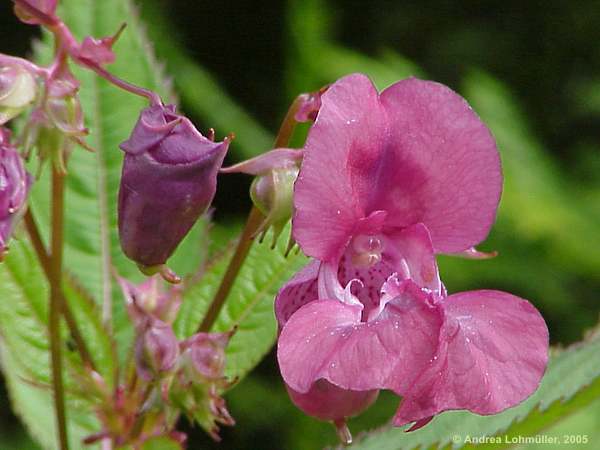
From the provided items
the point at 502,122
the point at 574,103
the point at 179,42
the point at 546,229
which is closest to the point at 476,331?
the point at 546,229

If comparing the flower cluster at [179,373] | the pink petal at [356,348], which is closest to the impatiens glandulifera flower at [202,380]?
the flower cluster at [179,373]

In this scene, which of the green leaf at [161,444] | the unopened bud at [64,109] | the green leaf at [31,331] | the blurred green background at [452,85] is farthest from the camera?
the blurred green background at [452,85]

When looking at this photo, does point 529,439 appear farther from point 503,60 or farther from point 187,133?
point 503,60

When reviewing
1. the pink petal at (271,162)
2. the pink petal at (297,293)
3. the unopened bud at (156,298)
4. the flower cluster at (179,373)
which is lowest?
the unopened bud at (156,298)

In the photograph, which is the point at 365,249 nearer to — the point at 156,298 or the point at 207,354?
the point at 207,354

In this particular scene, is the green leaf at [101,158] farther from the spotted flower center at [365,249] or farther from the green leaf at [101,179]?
the spotted flower center at [365,249]

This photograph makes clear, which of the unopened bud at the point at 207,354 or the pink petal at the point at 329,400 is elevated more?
the pink petal at the point at 329,400

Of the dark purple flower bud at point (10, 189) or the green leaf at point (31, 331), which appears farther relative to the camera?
the green leaf at point (31, 331)
